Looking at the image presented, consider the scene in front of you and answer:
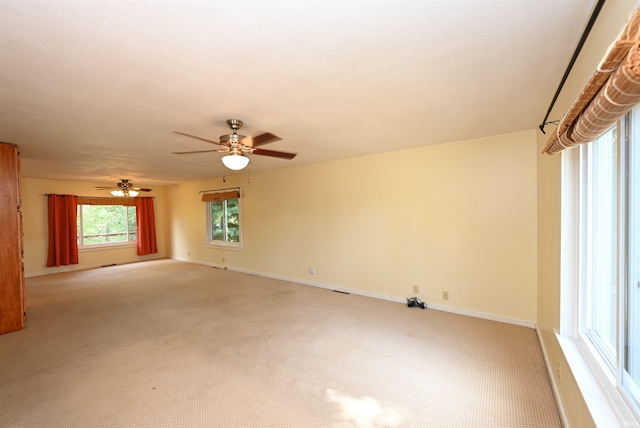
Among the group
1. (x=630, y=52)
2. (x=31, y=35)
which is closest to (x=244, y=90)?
(x=31, y=35)

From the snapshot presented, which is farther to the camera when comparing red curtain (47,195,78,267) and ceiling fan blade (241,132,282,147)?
red curtain (47,195,78,267)

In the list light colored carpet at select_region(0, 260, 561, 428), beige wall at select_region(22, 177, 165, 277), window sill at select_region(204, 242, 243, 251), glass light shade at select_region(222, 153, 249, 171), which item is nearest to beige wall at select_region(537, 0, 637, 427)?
light colored carpet at select_region(0, 260, 561, 428)

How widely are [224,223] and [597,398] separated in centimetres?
698

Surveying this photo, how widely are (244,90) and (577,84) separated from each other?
2111 mm

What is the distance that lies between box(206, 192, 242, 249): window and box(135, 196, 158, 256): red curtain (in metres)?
2.26

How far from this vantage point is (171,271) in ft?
21.7

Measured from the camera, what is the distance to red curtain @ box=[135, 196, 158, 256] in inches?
316

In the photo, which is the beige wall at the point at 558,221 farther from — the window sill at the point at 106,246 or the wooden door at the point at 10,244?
the window sill at the point at 106,246

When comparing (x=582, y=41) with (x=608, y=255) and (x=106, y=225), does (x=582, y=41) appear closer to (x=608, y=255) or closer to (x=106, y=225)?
(x=608, y=255)

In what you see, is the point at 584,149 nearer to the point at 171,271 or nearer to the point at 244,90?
the point at 244,90

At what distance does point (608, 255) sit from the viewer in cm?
153

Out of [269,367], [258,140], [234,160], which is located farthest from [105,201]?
[269,367]

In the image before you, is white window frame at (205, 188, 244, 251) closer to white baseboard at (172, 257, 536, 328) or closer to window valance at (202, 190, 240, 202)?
window valance at (202, 190, 240, 202)

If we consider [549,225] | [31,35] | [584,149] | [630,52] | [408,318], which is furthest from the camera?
[408,318]
